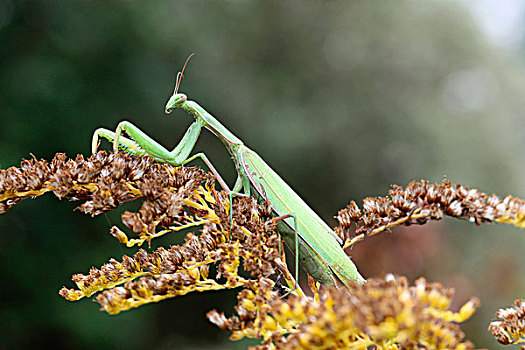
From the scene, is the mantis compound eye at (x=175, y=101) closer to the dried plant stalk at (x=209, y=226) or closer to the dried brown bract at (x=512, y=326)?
the dried plant stalk at (x=209, y=226)

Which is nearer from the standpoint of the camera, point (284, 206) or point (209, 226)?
point (209, 226)

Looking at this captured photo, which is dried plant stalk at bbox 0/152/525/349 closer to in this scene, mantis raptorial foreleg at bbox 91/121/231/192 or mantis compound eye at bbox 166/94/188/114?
mantis raptorial foreleg at bbox 91/121/231/192

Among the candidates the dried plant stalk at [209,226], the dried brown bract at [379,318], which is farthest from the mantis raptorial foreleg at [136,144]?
the dried brown bract at [379,318]

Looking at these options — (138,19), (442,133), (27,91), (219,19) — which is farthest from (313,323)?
(442,133)

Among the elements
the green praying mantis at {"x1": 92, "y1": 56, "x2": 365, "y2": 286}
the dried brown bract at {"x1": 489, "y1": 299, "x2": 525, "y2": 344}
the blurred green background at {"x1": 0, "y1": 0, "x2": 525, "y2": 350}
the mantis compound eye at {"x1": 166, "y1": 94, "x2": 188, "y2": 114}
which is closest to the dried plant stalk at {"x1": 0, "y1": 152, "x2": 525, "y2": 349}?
the dried brown bract at {"x1": 489, "y1": 299, "x2": 525, "y2": 344}

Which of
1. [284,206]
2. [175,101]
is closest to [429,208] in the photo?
[284,206]

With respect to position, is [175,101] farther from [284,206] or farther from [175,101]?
[284,206]

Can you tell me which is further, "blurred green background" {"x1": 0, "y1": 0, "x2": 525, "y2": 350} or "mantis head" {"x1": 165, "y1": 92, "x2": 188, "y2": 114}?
"blurred green background" {"x1": 0, "y1": 0, "x2": 525, "y2": 350}
